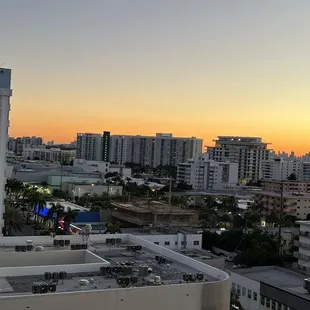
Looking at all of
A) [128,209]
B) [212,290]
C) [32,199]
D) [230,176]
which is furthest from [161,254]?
[230,176]

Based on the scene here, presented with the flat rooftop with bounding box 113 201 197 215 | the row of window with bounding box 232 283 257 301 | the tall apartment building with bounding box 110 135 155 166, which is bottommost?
the row of window with bounding box 232 283 257 301

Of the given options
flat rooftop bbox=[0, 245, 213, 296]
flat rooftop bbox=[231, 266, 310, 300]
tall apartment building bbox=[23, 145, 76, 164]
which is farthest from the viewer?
tall apartment building bbox=[23, 145, 76, 164]

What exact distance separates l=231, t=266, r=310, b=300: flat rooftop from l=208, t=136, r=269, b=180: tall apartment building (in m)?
53.6

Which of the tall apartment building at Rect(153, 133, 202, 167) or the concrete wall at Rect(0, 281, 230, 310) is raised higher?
the tall apartment building at Rect(153, 133, 202, 167)

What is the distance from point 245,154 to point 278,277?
55.3m

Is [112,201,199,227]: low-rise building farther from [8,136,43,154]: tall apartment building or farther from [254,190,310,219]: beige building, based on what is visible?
[8,136,43,154]: tall apartment building

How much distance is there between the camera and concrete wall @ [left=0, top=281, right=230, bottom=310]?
530cm

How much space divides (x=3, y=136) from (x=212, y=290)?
353 inches

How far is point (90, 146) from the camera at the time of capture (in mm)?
91062

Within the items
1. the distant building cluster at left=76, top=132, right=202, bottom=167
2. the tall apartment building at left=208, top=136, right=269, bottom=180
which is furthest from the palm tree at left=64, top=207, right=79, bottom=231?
the distant building cluster at left=76, top=132, right=202, bottom=167

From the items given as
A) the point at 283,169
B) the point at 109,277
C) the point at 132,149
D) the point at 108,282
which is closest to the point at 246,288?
the point at 109,277

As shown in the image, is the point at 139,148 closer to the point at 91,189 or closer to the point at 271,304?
the point at 91,189

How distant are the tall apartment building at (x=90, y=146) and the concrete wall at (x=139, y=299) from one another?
84.1 metres

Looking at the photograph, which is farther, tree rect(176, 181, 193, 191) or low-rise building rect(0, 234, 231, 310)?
tree rect(176, 181, 193, 191)
